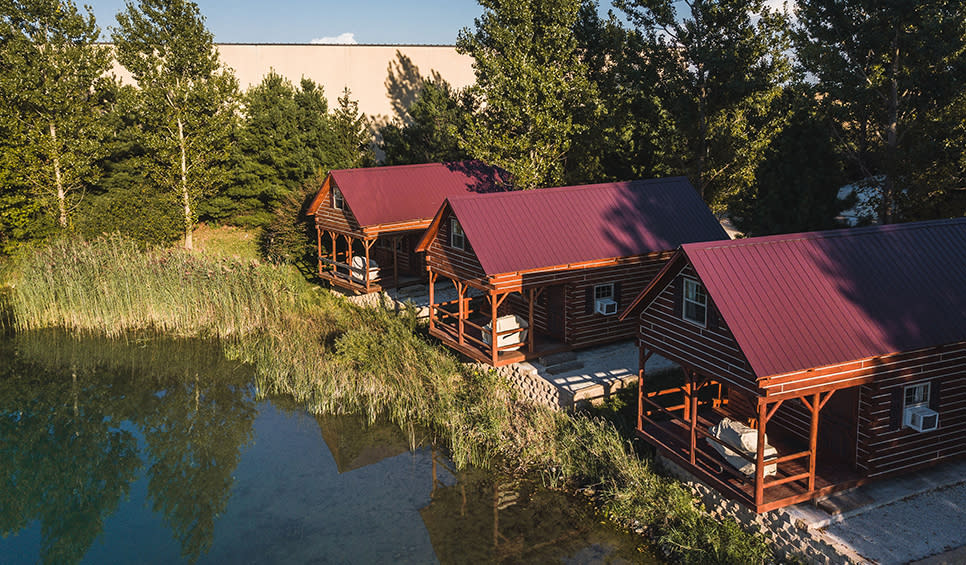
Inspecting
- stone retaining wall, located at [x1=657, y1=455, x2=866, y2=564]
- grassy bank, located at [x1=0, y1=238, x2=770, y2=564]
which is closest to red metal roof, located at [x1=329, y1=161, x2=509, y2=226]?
grassy bank, located at [x1=0, y1=238, x2=770, y2=564]

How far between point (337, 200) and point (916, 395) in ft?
75.9

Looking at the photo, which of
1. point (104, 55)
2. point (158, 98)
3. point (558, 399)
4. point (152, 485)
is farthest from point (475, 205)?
point (104, 55)

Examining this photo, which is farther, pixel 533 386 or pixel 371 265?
pixel 371 265

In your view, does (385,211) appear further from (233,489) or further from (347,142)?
(233,489)

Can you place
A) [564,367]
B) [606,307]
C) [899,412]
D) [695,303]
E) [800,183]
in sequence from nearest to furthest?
[899,412] < [695,303] < [564,367] < [606,307] < [800,183]

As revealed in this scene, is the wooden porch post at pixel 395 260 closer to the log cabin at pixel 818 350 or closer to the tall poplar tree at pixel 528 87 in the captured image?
the tall poplar tree at pixel 528 87

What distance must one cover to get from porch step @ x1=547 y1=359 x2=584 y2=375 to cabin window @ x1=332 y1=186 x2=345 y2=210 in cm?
1347

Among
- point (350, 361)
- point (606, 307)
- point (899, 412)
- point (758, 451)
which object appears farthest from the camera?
point (350, 361)

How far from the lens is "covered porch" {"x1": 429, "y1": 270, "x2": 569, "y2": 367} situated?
874 inches

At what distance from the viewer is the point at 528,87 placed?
31.3 metres

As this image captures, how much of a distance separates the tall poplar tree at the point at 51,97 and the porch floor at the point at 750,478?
31752mm

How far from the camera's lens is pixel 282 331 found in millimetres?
27891

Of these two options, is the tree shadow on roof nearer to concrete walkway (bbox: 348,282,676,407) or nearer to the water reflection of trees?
concrete walkway (bbox: 348,282,676,407)

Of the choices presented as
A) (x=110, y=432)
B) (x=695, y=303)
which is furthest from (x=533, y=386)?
(x=110, y=432)
